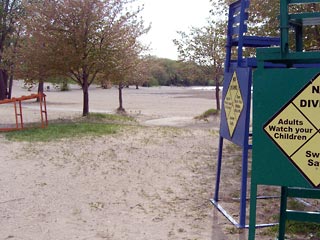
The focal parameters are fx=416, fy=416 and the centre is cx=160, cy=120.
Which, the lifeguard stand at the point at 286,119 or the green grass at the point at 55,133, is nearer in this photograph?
the lifeguard stand at the point at 286,119

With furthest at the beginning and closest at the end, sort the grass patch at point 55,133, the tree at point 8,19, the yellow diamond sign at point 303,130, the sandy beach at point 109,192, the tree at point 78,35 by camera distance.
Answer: the tree at point 8,19
the tree at point 78,35
the grass patch at point 55,133
the sandy beach at point 109,192
the yellow diamond sign at point 303,130

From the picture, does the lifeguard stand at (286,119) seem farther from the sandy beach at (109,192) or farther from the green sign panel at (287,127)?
the sandy beach at (109,192)

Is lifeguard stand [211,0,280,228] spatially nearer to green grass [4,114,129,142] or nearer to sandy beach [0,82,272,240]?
sandy beach [0,82,272,240]

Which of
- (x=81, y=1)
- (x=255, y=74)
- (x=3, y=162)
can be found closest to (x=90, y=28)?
(x=81, y=1)

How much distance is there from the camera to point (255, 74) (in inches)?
121

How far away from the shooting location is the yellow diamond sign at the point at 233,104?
15.7 feet

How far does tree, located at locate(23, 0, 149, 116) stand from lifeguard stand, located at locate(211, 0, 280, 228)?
1249cm

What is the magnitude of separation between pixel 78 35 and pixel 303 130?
49.1 ft

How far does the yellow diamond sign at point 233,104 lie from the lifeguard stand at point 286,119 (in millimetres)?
1646

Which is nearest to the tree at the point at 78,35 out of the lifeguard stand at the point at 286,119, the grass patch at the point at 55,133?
the grass patch at the point at 55,133

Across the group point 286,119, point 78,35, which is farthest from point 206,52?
point 286,119

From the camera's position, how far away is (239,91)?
4.76 m

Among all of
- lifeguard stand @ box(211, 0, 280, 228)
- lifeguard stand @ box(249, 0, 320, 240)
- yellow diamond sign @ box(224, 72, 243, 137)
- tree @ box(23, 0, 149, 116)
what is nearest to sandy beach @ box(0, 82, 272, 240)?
lifeguard stand @ box(211, 0, 280, 228)

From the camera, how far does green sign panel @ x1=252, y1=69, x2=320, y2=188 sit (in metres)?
2.91
